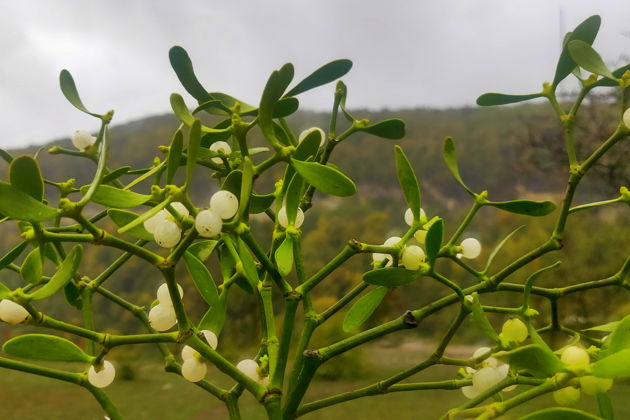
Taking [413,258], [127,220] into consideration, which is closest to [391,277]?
[413,258]

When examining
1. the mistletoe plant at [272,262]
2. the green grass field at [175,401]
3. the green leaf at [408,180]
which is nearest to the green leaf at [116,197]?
the mistletoe plant at [272,262]

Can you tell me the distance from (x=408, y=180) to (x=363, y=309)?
72 mm

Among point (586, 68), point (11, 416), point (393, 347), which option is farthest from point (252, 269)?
point (393, 347)

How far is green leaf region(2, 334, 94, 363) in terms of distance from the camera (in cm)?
18

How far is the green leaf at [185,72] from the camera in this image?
0.78ft

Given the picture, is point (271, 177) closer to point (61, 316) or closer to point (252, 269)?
point (61, 316)

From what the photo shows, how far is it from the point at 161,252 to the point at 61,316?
38 centimetres

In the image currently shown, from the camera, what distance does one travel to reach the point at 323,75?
9.3 inches

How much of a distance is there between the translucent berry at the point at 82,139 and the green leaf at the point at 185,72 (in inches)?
3.1

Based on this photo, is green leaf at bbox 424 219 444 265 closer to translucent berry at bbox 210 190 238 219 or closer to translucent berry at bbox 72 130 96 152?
translucent berry at bbox 210 190 238 219

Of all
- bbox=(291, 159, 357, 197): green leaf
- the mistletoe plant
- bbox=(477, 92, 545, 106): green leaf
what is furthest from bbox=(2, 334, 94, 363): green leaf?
bbox=(477, 92, 545, 106): green leaf

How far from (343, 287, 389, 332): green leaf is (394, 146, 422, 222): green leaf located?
0.16 feet

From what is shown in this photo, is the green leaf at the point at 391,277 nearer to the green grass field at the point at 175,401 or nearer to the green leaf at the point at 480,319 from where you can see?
the green leaf at the point at 480,319

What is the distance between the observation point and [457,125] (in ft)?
8.45
